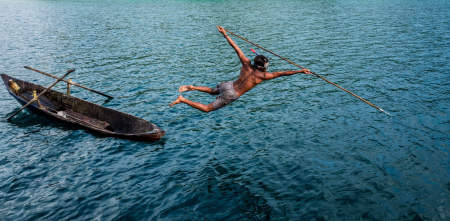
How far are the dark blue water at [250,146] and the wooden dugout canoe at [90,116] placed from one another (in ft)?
1.88

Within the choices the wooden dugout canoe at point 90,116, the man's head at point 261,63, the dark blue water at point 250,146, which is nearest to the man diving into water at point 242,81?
the man's head at point 261,63

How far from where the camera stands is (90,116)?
20.9m

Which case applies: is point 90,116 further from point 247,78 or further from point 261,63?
point 261,63

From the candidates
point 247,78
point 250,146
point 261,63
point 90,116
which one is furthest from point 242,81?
point 90,116

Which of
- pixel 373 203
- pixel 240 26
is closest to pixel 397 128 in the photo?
pixel 373 203

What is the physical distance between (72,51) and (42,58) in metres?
3.82

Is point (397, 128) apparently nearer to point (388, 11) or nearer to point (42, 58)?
point (42, 58)

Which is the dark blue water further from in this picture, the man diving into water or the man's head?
the man's head

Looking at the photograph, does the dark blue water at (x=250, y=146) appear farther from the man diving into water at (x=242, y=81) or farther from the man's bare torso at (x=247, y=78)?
the man's bare torso at (x=247, y=78)

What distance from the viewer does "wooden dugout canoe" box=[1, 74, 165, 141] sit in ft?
57.3

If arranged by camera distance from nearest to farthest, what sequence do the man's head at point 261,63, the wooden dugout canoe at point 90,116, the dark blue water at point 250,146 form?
1. the dark blue water at point 250,146
2. the man's head at point 261,63
3. the wooden dugout canoe at point 90,116

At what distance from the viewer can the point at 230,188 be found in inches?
519

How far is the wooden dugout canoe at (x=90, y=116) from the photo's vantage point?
17469mm

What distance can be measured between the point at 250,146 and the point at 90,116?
438 inches
